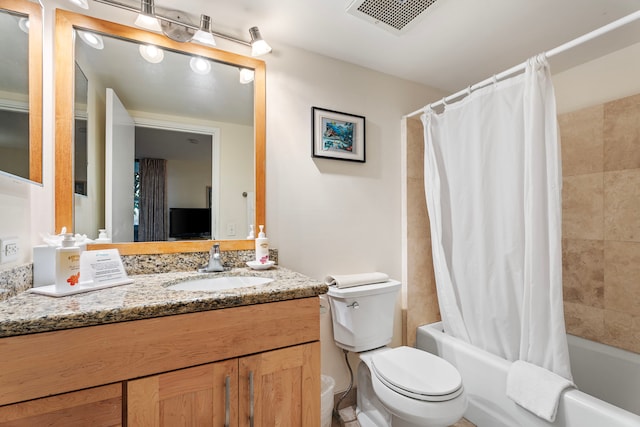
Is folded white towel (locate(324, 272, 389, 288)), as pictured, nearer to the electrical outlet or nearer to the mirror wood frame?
the mirror wood frame

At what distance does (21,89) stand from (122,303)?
88cm

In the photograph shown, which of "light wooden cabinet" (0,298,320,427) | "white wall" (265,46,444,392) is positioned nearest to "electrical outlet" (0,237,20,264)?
"light wooden cabinet" (0,298,320,427)

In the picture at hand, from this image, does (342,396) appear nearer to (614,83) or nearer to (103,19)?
(103,19)

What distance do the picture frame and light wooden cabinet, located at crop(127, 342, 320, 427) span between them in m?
1.13

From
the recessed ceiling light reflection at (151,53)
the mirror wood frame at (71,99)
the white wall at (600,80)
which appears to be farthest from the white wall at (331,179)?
the white wall at (600,80)

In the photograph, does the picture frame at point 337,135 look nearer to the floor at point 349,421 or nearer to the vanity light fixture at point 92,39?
the vanity light fixture at point 92,39

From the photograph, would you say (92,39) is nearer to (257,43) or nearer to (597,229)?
(257,43)

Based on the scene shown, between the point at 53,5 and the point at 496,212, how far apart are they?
89.9 inches

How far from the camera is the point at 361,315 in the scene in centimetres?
159

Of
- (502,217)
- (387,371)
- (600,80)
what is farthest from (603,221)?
(387,371)

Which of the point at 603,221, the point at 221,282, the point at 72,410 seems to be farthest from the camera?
the point at 603,221

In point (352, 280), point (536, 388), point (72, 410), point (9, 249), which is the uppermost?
point (9, 249)

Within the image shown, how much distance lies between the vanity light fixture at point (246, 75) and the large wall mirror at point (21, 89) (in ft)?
2.64

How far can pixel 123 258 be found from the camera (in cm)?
126
